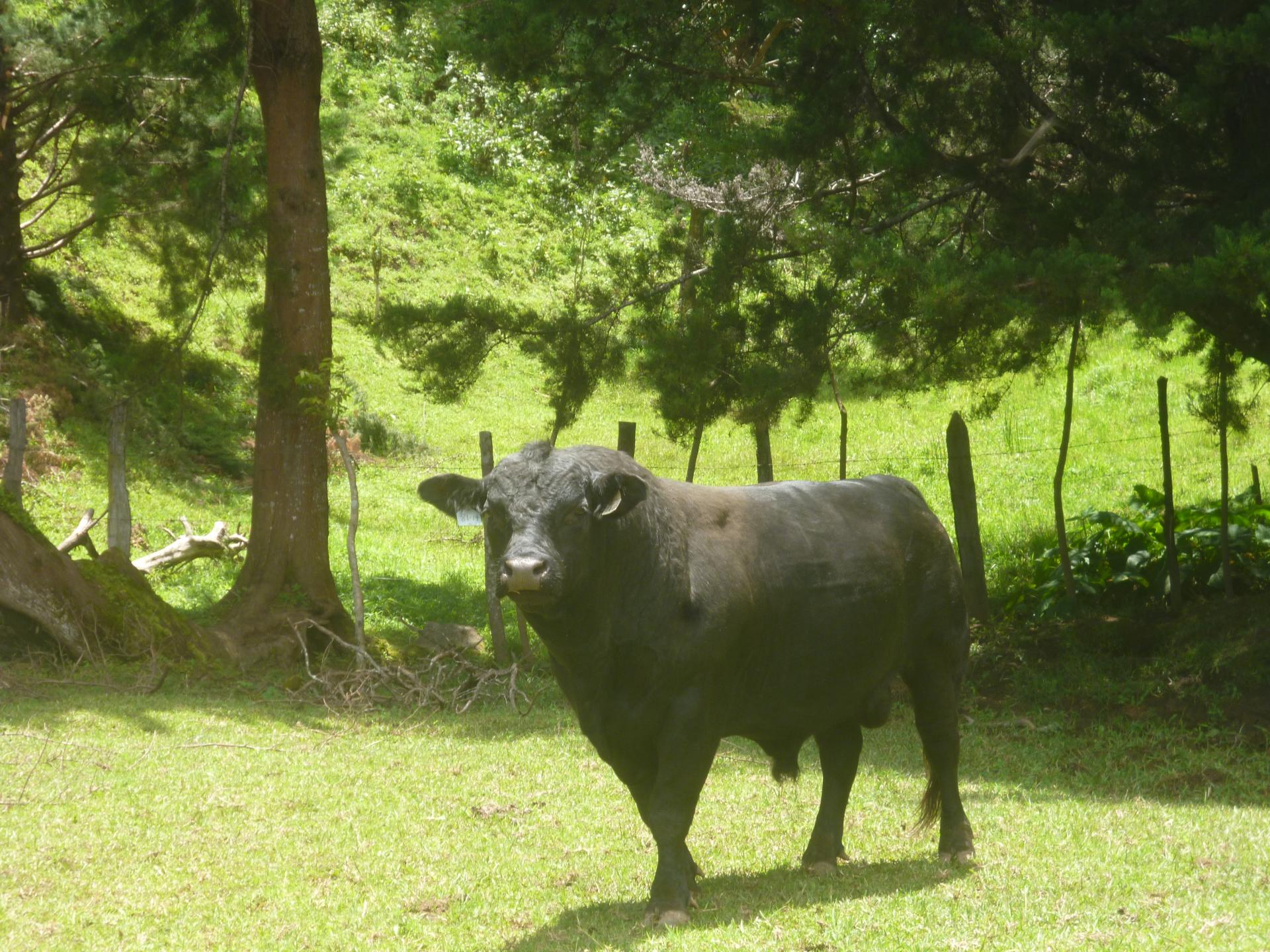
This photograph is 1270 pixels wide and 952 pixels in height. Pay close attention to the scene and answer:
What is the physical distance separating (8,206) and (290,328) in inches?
273

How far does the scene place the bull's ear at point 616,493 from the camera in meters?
5.09

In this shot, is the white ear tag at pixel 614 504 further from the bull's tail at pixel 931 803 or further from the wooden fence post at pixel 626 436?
the wooden fence post at pixel 626 436

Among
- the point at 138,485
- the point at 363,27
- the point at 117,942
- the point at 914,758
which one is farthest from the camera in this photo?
the point at 363,27

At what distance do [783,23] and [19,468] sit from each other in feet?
27.1

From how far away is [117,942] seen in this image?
17.1 ft

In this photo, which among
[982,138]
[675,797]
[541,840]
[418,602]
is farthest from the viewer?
[418,602]

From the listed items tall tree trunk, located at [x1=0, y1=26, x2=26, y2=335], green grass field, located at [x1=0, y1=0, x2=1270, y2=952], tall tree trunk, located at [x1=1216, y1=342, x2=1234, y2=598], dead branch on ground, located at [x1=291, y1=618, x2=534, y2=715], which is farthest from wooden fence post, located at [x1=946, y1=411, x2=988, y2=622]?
tall tree trunk, located at [x1=0, y1=26, x2=26, y2=335]

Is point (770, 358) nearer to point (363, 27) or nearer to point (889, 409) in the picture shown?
point (889, 409)

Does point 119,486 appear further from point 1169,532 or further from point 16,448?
point 1169,532

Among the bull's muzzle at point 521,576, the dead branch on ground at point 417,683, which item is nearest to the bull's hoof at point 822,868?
the bull's muzzle at point 521,576

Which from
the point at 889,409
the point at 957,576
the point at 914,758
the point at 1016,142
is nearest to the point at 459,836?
the point at 957,576

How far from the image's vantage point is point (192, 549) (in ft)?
51.3

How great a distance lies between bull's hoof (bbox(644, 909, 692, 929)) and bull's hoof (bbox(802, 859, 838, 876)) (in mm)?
1051

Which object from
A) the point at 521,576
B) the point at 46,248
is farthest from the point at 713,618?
the point at 46,248
